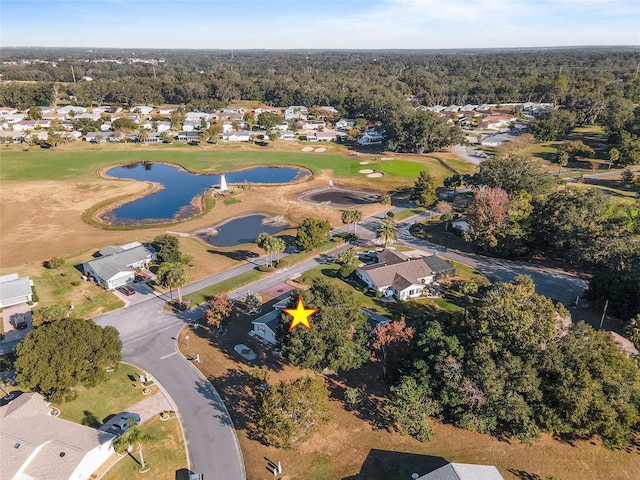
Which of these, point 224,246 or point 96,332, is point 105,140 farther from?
point 96,332

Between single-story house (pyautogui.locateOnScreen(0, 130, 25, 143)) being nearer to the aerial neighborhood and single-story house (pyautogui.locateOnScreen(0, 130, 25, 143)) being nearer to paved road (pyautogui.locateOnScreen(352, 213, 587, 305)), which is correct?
the aerial neighborhood

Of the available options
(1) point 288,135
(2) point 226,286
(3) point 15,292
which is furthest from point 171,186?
(1) point 288,135

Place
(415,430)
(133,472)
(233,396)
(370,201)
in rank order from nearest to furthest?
(133,472) < (415,430) < (233,396) < (370,201)

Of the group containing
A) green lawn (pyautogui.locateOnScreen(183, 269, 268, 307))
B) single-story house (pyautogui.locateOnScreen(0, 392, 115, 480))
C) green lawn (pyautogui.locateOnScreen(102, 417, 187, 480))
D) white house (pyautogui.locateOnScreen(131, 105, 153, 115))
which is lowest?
green lawn (pyautogui.locateOnScreen(102, 417, 187, 480))

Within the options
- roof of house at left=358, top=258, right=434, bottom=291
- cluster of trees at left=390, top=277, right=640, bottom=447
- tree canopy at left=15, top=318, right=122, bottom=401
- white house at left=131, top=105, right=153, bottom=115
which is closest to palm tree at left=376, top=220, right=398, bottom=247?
roof of house at left=358, top=258, right=434, bottom=291

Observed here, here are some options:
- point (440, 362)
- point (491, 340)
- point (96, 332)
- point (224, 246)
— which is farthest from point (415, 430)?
point (224, 246)

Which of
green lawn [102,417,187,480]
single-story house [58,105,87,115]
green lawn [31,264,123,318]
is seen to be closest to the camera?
green lawn [102,417,187,480]

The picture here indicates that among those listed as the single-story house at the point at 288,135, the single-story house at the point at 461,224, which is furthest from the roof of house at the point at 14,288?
the single-story house at the point at 288,135

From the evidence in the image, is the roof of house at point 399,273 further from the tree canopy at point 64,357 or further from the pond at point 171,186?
the pond at point 171,186
